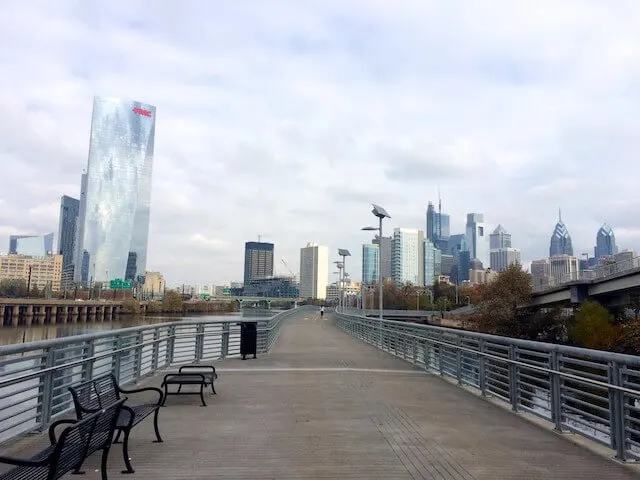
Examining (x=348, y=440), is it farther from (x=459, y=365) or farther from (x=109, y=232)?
(x=109, y=232)

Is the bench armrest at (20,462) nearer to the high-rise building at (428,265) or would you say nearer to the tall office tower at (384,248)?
the tall office tower at (384,248)

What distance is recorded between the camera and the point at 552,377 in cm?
723

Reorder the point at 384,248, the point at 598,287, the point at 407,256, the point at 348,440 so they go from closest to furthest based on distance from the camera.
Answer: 1. the point at 348,440
2. the point at 384,248
3. the point at 598,287
4. the point at 407,256

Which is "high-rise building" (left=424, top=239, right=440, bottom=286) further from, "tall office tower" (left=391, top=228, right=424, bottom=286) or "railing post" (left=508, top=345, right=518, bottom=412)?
"railing post" (left=508, top=345, right=518, bottom=412)

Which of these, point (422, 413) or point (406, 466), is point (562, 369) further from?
point (406, 466)

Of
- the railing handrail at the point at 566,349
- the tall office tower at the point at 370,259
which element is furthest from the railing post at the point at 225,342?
the tall office tower at the point at 370,259

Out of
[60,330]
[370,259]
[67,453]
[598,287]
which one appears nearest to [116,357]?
[67,453]

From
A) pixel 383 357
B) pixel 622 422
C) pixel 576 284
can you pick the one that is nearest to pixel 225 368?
pixel 383 357

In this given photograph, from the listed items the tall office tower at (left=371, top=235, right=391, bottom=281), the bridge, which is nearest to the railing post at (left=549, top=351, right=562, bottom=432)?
the tall office tower at (left=371, top=235, right=391, bottom=281)

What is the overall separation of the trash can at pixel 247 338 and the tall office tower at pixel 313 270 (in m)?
122

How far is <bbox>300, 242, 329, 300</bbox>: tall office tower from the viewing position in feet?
484

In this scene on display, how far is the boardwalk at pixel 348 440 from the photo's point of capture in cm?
512

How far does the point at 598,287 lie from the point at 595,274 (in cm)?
126

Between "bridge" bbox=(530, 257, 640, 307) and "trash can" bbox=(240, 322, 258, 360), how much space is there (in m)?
39.3
